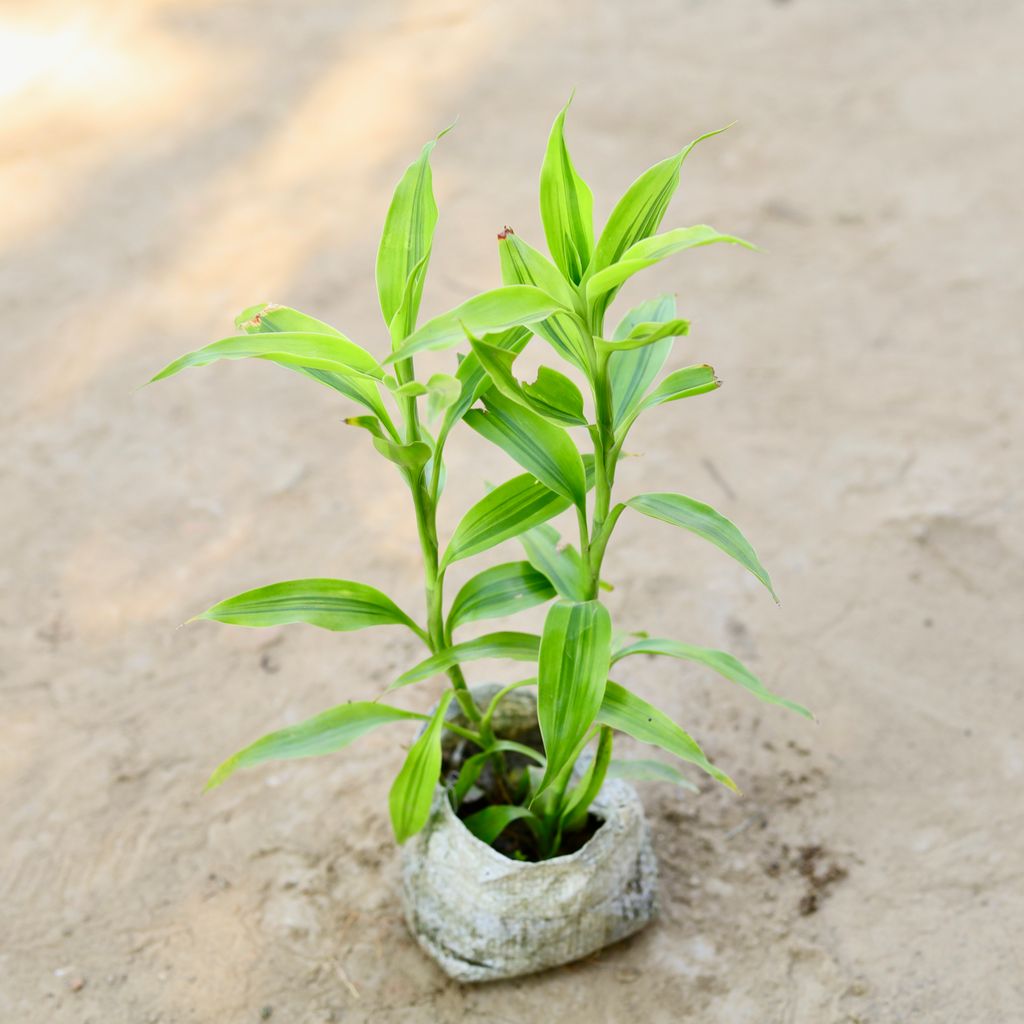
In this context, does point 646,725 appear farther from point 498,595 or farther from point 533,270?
point 533,270

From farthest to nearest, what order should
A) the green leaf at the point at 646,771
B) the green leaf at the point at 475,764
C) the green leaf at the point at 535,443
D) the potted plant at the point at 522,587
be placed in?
the green leaf at the point at 646,771
the green leaf at the point at 475,764
the green leaf at the point at 535,443
the potted plant at the point at 522,587

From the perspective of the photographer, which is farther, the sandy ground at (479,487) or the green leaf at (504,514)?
the sandy ground at (479,487)

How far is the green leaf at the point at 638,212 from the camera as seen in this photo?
1.16 metres

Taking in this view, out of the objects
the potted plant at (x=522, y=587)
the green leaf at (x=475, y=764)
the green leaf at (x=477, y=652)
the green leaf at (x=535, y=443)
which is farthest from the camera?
the green leaf at (x=475, y=764)

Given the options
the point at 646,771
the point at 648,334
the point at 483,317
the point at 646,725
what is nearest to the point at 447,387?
the point at 483,317

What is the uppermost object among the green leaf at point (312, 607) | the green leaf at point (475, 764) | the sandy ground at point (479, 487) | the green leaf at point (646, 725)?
the green leaf at point (312, 607)

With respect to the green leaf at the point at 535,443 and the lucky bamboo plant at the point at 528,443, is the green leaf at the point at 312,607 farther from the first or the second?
the green leaf at the point at 535,443

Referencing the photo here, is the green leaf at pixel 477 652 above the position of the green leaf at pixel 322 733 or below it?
above

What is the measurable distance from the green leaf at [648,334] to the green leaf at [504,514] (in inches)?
9.3

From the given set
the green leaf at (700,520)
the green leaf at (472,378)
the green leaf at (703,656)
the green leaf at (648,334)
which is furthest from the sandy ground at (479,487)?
the green leaf at (648,334)

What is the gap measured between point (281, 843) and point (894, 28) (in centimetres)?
306

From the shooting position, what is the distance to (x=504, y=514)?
135 cm

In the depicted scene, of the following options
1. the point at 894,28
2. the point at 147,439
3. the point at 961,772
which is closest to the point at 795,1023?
the point at 961,772

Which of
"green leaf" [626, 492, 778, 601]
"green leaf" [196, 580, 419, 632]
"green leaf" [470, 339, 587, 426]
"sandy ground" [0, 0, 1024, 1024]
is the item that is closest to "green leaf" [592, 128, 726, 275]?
"green leaf" [470, 339, 587, 426]
